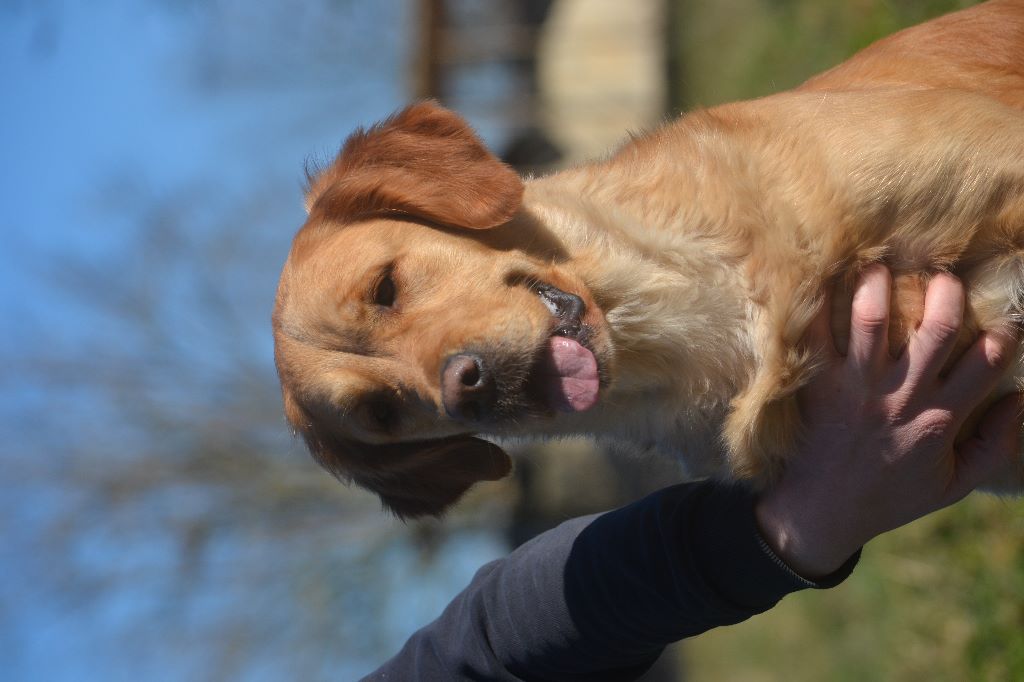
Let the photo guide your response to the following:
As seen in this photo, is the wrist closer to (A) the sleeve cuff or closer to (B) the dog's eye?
(A) the sleeve cuff

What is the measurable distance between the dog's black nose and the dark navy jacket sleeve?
66 cm

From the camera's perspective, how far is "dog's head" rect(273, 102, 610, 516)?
2428mm

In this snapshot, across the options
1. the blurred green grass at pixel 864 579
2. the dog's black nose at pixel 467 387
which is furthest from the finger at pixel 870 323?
the blurred green grass at pixel 864 579

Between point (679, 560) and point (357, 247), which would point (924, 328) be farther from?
point (357, 247)

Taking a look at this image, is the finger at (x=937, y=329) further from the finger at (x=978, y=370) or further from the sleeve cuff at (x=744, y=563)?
the sleeve cuff at (x=744, y=563)

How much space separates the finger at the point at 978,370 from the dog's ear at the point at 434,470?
1.34m

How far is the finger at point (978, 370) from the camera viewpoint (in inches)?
91.0

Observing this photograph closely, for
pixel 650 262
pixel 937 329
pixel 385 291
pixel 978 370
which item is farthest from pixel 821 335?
pixel 385 291

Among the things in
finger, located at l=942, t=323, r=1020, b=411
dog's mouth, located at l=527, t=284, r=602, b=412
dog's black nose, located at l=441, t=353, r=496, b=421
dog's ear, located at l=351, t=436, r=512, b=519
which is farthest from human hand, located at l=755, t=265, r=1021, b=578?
dog's ear, located at l=351, t=436, r=512, b=519

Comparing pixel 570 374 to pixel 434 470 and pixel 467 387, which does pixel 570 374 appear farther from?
pixel 434 470

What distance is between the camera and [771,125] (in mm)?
2627

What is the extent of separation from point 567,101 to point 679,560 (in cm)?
815

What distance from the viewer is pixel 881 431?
7.70ft

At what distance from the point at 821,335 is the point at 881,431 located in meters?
0.28
